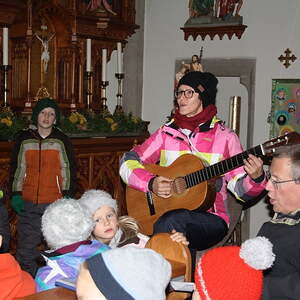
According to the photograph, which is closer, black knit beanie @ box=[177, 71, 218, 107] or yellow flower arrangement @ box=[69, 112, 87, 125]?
black knit beanie @ box=[177, 71, 218, 107]

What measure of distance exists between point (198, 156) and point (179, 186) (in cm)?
23

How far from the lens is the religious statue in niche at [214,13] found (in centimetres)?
671

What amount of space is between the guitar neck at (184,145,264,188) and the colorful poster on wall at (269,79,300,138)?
3.13 meters

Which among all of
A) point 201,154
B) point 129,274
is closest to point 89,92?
point 201,154

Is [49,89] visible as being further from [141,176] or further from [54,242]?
[54,242]

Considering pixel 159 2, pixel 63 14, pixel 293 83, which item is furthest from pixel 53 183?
pixel 159 2

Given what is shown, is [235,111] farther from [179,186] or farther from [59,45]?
[59,45]

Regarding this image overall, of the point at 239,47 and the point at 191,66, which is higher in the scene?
the point at 239,47

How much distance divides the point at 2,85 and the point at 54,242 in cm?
383

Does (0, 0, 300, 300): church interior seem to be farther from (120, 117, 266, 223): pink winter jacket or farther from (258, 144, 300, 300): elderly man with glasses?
(258, 144, 300, 300): elderly man with glasses

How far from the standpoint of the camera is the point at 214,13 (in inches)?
272

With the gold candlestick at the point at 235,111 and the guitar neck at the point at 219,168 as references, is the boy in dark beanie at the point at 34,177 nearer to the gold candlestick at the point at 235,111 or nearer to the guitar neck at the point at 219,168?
the guitar neck at the point at 219,168

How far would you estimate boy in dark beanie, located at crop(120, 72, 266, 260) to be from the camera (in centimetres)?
336

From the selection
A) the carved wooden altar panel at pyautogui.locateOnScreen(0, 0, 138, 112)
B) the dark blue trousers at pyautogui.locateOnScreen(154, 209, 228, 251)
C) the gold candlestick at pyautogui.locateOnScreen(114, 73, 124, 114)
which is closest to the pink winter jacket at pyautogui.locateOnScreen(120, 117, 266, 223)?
the dark blue trousers at pyautogui.locateOnScreen(154, 209, 228, 251)
